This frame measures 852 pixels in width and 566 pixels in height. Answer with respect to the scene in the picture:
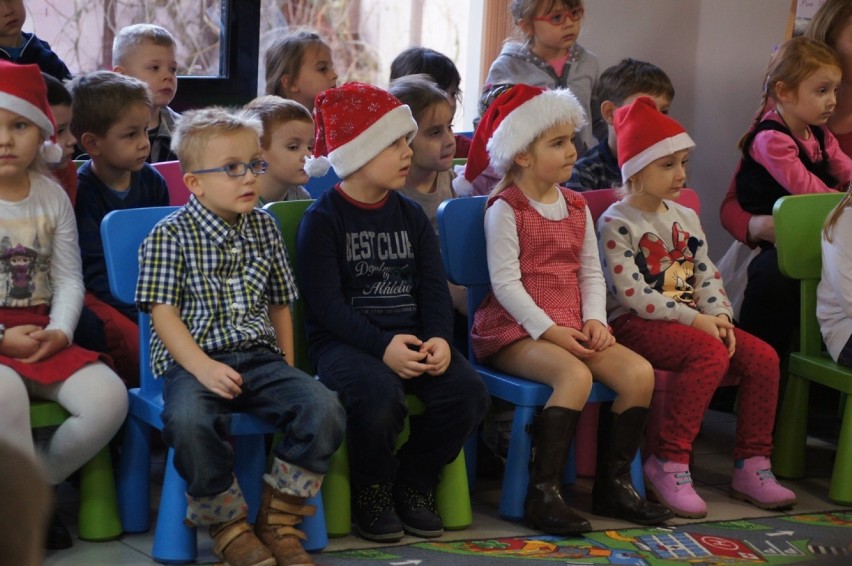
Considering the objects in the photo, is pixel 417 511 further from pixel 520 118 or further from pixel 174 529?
pixel 520 118

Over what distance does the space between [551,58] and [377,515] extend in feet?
6.45

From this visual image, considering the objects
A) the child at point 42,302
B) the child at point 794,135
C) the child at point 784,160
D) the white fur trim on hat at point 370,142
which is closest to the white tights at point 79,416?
the child at point 42,302

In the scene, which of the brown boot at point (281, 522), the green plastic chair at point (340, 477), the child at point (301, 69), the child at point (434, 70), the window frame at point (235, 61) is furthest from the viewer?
the window frame at point (235, 61)

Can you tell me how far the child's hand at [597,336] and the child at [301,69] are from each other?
1.40 m

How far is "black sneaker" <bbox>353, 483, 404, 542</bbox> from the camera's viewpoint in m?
2.63

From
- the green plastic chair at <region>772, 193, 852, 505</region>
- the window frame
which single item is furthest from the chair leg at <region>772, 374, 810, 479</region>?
the window frame

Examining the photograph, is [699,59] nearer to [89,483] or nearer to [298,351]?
[298,351]

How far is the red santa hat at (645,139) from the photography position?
3119 millimetres

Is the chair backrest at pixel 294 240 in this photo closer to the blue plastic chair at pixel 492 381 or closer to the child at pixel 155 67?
the blue plastic chair at pixel 492 381

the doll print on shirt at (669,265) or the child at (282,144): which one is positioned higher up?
the child at (282,144)

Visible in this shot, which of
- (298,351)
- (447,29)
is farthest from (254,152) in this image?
(447,29)

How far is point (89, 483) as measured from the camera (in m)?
2.57

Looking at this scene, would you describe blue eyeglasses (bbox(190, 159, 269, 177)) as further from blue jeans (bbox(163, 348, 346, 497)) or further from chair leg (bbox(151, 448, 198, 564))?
chair leg (bbox(151, 448, 198, 564))

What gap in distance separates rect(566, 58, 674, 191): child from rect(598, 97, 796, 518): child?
0.34 metres
